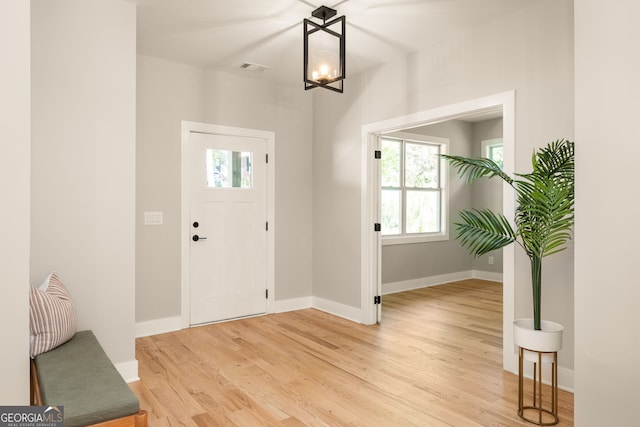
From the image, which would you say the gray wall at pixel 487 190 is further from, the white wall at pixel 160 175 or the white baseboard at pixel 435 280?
the white wall at pixel 160 175

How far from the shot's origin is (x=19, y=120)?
159 centimetres

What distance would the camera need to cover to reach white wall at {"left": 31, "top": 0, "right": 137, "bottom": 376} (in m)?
2.65

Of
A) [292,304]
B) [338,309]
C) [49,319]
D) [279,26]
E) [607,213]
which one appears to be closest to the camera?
[607,213]

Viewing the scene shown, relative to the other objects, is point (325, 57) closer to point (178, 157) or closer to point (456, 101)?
point (456, 101)

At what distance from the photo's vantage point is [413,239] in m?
6.20

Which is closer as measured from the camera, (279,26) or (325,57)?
(325,57)

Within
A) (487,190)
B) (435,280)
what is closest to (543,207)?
(435,280)

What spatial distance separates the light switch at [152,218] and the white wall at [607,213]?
3467 mm

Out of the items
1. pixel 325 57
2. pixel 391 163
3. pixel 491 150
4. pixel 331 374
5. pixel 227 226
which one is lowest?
pixel 331 374

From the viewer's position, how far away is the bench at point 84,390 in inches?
63.4

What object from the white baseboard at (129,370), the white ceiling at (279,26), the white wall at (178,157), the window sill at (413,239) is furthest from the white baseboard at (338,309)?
the white ceiling at (279,26)

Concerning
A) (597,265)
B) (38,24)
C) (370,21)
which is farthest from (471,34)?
(38,24)

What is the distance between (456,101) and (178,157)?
8.78 ft

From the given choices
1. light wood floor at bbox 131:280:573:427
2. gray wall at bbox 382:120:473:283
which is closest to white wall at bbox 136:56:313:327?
light wood floor at bbox 131:280:573:427
